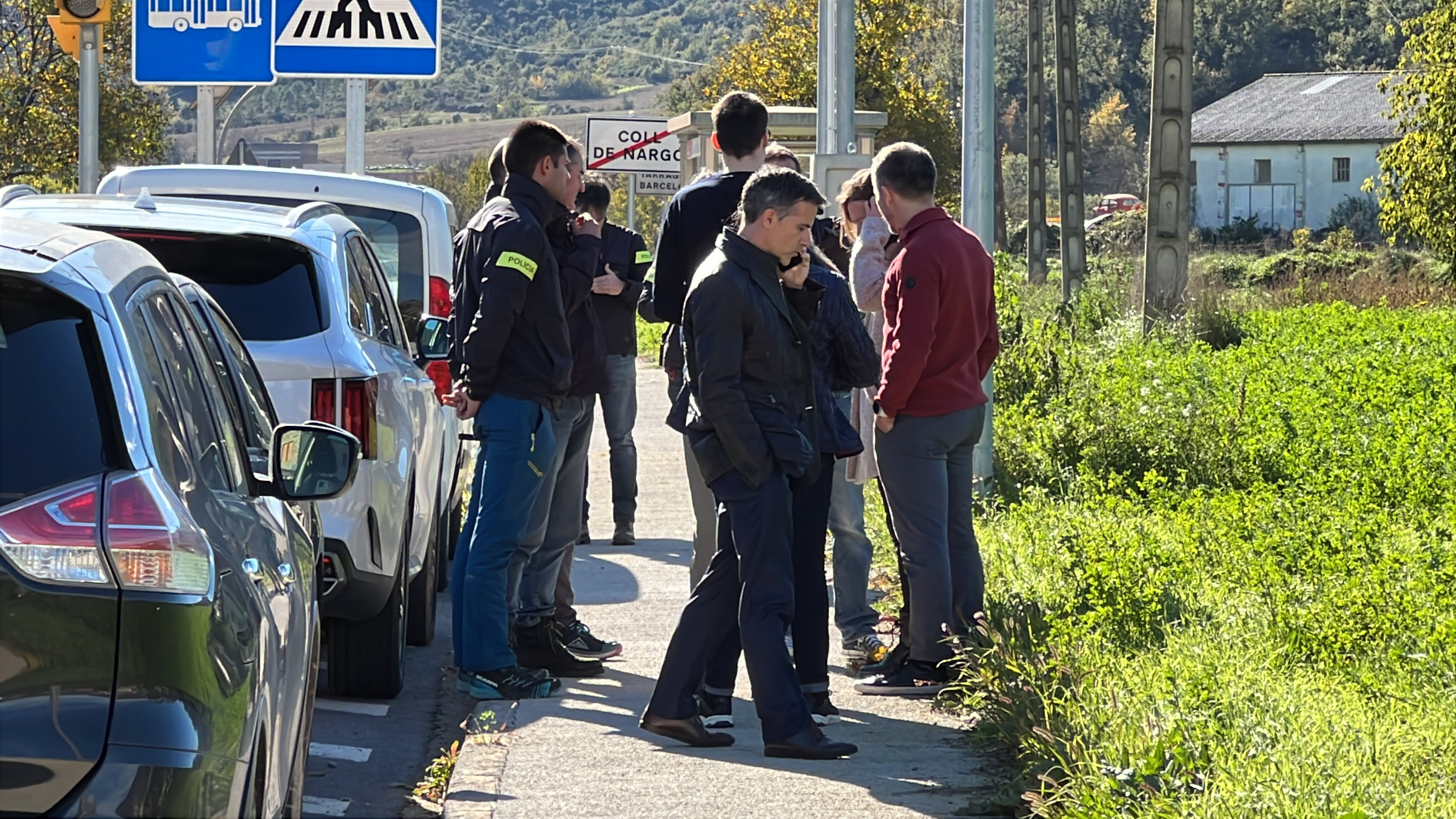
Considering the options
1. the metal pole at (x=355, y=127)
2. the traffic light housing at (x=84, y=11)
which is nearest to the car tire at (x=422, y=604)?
the metal pole at (x=355, y=127)

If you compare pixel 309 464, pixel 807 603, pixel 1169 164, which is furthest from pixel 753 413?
pixel 1169 164

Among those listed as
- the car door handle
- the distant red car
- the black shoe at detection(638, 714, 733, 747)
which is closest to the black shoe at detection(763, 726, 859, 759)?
the black shoe at detection(638, 714, 733, 747)

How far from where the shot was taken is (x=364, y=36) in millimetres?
15391

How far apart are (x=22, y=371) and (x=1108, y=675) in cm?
384

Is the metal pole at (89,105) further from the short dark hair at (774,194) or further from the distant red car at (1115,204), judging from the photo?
the distant red car at (1115,204)

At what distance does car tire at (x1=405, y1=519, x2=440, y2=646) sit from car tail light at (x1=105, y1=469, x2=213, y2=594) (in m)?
5.14

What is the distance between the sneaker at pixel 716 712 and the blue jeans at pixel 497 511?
36.3 inches

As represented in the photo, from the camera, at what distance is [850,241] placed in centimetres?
840

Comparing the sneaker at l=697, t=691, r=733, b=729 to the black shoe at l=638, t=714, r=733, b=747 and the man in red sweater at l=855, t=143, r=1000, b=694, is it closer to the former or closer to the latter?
the black shoe at l=638, t=714, r=733, b=747

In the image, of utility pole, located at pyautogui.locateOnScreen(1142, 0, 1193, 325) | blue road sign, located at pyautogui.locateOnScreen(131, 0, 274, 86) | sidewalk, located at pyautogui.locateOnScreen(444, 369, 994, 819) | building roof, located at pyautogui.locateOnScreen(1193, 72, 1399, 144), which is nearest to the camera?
sidewalk, located at pyautogui.locateOnScreen(444, 369, 994, 819)

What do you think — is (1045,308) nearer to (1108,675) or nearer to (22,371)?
(1108,675)

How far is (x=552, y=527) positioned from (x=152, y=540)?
4858 mm

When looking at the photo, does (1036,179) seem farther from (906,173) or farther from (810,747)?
(810,747)

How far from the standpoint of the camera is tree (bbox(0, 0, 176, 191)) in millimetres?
29156
